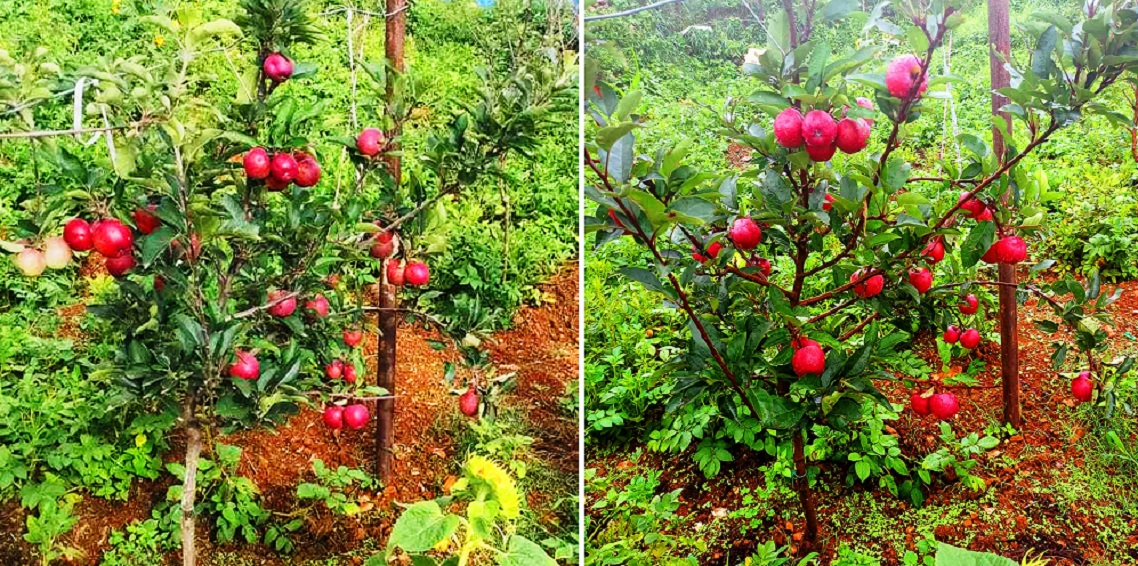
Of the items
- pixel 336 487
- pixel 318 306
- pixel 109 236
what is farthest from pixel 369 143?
pixel 336 487

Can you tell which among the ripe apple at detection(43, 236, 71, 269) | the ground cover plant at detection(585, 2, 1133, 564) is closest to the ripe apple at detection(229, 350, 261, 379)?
the ripe apple at detection(43, 236, 71, 269)

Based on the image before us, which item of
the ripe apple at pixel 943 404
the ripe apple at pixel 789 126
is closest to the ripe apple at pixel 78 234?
the ripe apple at pixel 789 126

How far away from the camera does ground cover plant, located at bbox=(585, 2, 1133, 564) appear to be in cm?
89

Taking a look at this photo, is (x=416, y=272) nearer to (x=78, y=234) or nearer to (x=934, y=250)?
(x=78, y=234)

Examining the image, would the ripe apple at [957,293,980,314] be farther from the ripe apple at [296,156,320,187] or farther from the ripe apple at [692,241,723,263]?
the ripe apple at [296,156,320,187]

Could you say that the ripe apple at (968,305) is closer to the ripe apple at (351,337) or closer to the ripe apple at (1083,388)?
the ripe apple at (1083,388)

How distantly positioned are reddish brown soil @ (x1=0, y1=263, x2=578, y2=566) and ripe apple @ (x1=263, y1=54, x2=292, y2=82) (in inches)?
18.9

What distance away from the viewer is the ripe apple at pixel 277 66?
1005 millimetres

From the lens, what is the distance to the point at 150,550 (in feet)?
4.71

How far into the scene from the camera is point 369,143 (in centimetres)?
116

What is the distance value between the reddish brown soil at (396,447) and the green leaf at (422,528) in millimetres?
436

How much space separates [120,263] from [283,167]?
22 centimetres

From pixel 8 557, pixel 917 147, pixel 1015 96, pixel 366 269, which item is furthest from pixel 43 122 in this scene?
pixel 917 147

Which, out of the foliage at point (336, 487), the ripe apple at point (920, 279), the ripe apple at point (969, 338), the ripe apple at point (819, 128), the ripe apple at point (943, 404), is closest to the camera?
the ripe apple at point (819, 128)
